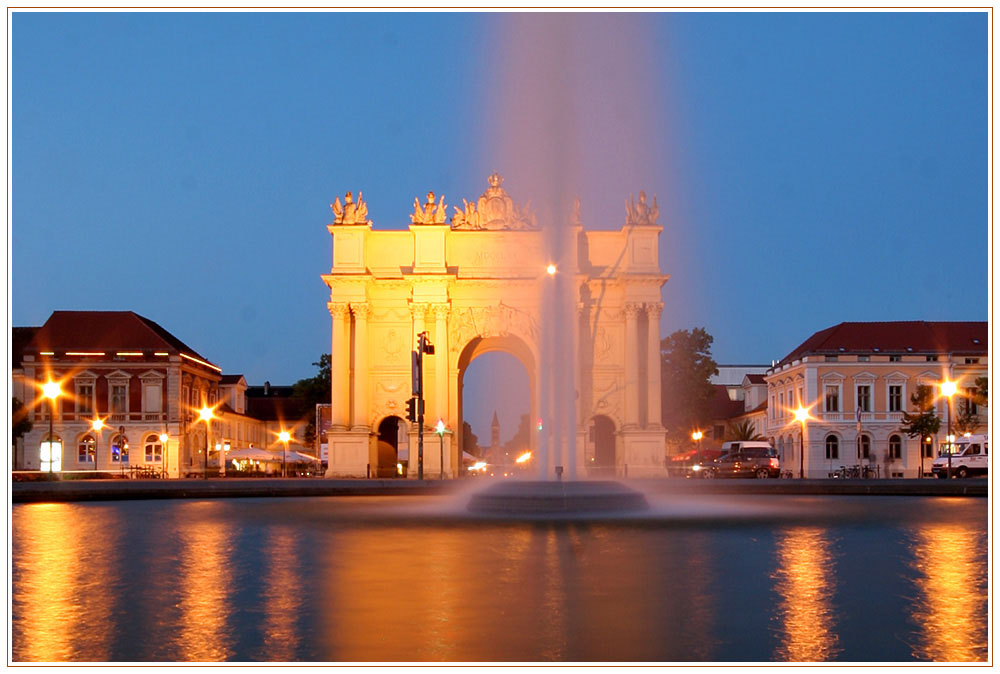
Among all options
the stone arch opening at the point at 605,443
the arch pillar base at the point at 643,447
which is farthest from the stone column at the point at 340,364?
the arch pillar base at the point at 643,447

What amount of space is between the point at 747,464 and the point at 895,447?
73.5 ft

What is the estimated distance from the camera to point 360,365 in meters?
62.0

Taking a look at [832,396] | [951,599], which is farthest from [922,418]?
[951,599]

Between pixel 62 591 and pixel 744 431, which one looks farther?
pixel 744 431

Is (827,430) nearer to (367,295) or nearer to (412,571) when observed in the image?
(367,295)

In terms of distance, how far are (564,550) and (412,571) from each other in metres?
3.25

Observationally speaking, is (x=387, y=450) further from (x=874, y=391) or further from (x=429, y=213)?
(x=874, y=391)

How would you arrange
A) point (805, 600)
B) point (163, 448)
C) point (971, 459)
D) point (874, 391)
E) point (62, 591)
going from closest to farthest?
point (805, 600) < point (62, 591) < point (971, 459) < point (874, 391) < point (163, 448)

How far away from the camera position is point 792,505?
27859 mm

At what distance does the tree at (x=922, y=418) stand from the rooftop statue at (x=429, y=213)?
33.4m

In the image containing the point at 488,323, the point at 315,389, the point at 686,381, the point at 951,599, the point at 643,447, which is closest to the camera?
the point at 951,599

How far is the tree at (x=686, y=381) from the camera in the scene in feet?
265

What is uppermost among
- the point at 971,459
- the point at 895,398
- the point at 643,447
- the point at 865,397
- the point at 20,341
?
the point at 20,341

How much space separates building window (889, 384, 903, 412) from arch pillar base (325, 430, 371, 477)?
37931mm
